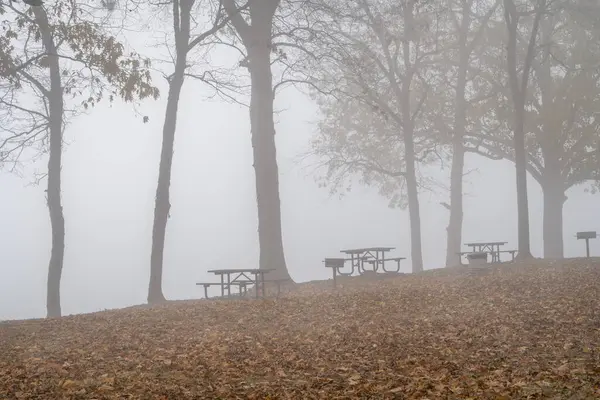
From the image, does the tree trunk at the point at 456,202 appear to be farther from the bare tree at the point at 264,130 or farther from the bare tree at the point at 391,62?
the bare tree at the point at 264,130

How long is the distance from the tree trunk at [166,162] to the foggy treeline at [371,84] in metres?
0.03

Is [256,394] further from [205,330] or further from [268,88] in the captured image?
[268,88]

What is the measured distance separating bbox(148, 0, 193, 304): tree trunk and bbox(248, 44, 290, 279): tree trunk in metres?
2.26

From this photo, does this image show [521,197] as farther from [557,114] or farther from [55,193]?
[55,193]

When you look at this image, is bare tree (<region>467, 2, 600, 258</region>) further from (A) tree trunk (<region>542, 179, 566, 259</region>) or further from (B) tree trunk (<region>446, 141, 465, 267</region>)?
(B) tree trunk (<region>446, 141, 465, 267</region>)

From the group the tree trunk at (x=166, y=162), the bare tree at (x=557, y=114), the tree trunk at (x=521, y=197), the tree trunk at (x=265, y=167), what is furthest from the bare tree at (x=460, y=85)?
the tree trunk at (x=166, y=162)

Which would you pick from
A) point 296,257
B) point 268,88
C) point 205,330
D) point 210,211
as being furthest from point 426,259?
point 205,330

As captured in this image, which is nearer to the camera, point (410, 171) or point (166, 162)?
point (166, 162)

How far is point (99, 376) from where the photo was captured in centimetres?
808

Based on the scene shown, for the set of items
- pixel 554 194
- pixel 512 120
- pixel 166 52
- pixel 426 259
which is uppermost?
pixel 166 52

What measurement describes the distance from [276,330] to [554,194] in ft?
59.0

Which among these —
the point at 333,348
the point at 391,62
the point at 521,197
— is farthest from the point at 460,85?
the point at 333,348

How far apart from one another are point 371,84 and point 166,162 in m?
8.17

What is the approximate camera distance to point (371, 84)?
71.7 ft
